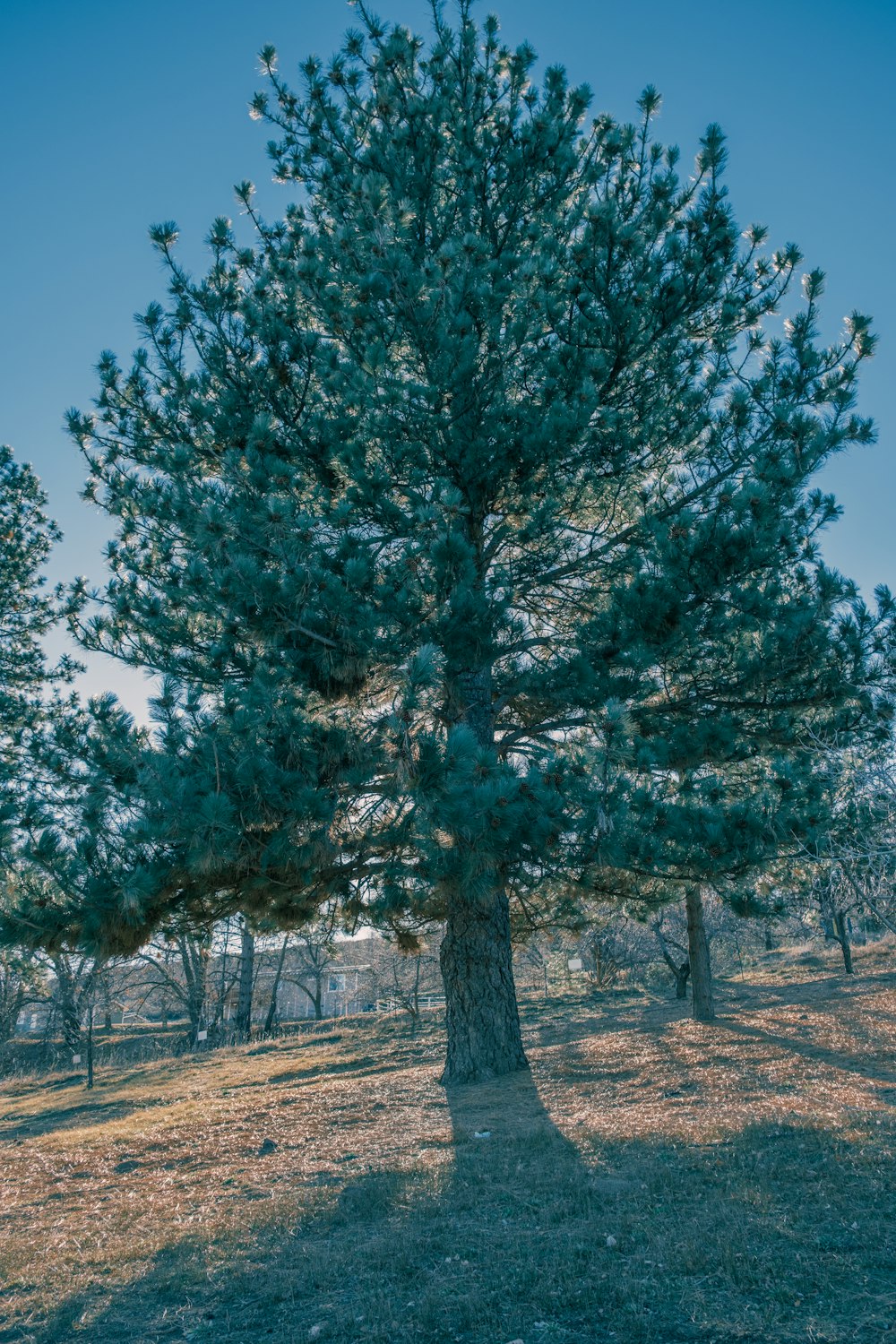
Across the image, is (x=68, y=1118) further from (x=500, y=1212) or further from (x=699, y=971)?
(x=500, y=1212)

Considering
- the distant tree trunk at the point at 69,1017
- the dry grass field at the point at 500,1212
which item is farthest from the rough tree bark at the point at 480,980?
the distant tree trunk at the point at 69,1017

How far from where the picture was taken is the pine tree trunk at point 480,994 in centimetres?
830

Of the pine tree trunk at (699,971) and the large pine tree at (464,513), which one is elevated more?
the large pine tree at (464,513)

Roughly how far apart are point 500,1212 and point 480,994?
393 cm

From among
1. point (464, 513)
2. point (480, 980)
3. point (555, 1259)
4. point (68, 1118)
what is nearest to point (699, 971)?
point (480, 980)

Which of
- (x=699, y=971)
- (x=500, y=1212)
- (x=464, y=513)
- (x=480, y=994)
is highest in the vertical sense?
(x=464, y=513)

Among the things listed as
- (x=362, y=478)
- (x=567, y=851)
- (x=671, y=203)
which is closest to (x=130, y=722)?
(x=362, y=478)

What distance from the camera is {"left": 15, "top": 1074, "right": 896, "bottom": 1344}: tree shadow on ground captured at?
3160 millimetres

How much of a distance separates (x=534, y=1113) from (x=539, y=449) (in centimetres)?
571

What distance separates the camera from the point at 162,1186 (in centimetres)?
638

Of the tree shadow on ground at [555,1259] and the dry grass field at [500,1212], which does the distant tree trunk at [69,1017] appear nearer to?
the dry grass field at [500,1212]

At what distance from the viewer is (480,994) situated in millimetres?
8422

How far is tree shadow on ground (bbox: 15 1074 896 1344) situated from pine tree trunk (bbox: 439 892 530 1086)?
9.45 feet

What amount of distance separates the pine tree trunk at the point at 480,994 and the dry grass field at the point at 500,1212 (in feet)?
1.22
